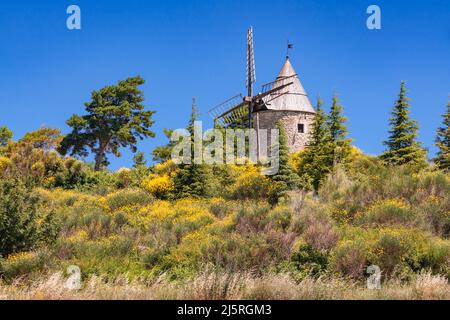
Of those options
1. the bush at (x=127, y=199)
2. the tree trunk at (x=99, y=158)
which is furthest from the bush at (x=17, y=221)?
the tree trunk at (x=99, y=158)

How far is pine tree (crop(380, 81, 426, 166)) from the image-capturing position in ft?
94.9

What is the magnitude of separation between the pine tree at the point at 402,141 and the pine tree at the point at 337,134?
2.27 meters

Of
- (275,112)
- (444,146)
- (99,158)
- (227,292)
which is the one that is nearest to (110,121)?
(99,158)

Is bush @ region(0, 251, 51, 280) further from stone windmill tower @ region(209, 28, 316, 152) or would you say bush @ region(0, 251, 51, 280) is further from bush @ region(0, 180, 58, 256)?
stone windmill tower @ region(209, 28, 316, 152)

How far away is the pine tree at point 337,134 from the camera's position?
2891 centimetres

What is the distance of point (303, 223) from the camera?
17.0 m

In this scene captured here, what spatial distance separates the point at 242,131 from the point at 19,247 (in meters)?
22.5

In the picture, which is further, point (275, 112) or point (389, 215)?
point (275, 112)

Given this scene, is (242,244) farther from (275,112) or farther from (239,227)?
(275,112)

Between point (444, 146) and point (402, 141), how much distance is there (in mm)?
3873

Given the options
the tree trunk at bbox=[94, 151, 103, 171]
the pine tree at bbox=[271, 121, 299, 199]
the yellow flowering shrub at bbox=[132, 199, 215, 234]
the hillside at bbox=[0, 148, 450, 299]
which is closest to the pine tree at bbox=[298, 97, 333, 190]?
the pine tree at bbox=[271, 121, 299, 199]

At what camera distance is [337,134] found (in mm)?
30859

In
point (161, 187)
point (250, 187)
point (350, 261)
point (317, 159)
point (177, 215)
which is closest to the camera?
point (350, 261)
